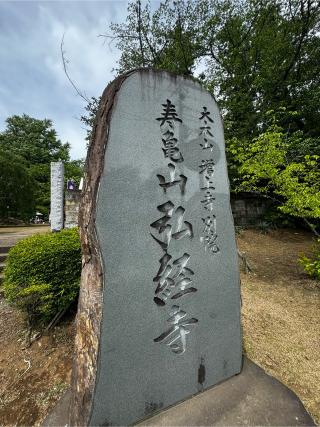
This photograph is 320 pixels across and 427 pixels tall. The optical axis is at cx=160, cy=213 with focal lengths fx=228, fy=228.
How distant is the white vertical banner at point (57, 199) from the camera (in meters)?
6.21

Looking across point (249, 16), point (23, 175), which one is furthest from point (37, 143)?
point (249, 16)

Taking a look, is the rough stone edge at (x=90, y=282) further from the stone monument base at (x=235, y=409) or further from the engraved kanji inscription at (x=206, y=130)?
the engraved kanji inscription at (x=206, y=130)

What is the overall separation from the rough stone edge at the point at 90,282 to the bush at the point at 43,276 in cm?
132

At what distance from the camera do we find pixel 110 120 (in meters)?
1.44

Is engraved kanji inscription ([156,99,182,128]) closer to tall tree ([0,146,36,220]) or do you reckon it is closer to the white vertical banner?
the white vertical banner

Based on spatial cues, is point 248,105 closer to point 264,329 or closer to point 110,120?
point 264,329

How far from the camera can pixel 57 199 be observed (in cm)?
629

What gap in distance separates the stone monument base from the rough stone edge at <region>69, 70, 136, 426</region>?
0.34m

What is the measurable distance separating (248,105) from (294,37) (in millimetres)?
3097

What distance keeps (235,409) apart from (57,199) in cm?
605

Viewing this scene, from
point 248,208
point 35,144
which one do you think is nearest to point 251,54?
point 248,208

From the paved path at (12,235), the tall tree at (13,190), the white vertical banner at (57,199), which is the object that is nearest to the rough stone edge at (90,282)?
the paved path at (12,235)

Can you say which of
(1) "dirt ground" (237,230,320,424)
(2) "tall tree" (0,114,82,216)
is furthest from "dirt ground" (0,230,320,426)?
(2) "tall tree" (0,114,82,216)

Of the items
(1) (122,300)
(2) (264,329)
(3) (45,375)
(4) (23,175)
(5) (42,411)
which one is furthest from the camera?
(4) (23,175)
